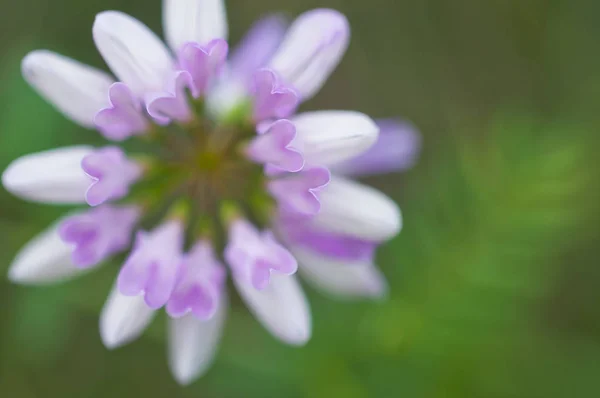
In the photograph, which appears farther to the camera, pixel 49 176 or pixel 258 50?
pixel 258 50

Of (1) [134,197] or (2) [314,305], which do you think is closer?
(1) [134,197]

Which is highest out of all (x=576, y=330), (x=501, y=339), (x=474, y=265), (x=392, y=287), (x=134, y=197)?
(x=134, y=197)

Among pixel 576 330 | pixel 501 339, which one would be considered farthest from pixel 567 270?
pixel 501 339

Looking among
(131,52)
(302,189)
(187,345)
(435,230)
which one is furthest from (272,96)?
(435,230)

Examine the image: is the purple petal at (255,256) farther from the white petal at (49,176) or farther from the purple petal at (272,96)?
the white petal at (49,176)

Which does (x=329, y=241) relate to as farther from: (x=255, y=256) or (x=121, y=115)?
(x=121, y=115)

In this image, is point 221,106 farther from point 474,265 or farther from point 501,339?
point 501,339
